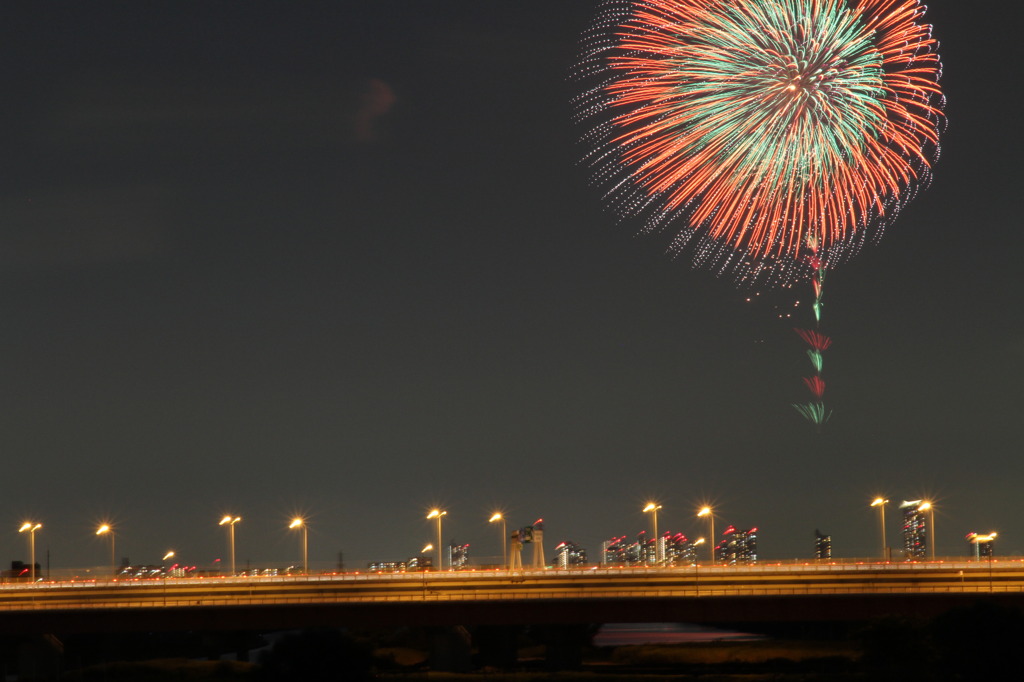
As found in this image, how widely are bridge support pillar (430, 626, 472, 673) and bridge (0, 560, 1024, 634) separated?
172 cm

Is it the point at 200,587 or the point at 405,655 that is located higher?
the point at 200,587

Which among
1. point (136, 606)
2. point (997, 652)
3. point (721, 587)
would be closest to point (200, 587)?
point (136, 606)

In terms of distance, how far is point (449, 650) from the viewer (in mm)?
83688

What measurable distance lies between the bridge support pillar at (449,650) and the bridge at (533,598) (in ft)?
5.65

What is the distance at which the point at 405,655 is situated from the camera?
11325cm

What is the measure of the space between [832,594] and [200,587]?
4075 cm

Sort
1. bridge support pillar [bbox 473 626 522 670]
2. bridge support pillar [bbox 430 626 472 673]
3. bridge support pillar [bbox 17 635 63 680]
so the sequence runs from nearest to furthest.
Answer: bridge support pillar [bbox 430 626 472 673] → bridge support pillar [bbox 17 635 63 680] → bridge support pillar [bbox 473 626 522 670]

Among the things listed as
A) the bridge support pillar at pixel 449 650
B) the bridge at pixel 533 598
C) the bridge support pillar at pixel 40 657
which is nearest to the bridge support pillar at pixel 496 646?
the bridge at pixel 533 598

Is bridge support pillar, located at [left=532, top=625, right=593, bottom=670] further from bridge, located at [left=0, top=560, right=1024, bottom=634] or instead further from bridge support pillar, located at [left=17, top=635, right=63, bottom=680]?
bridge support pillar, located at [left=17, top=635, right=63, bottom=680]

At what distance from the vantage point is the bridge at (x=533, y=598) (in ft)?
263

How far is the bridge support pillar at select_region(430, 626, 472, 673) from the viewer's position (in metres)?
83.6

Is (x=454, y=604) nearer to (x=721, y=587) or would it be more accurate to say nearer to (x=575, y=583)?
(x=575, y=583)

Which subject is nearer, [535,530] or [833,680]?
[833,680]

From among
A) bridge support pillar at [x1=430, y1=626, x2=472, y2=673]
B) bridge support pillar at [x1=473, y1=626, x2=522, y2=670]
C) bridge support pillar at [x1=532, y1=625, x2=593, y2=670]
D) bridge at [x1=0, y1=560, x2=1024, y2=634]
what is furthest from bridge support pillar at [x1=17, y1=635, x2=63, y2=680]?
bridge support pillar at [x1=532, y1=625, x2=593, y2=670]
